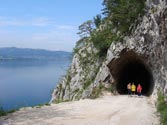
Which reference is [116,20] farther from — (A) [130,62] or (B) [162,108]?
(B) [162,108]

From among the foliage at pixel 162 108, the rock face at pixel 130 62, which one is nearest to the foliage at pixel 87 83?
the rock face at pixel 130 62

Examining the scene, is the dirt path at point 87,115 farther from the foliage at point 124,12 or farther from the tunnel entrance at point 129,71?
the foliage at point 124,12

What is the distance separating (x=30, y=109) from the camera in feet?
61.1

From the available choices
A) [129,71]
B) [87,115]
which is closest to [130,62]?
[129,71]

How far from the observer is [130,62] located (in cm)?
2983

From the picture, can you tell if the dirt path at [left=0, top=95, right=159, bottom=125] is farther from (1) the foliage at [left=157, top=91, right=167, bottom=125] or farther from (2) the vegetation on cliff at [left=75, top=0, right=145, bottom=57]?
(2) the vegetation on cliff at [left=75, top=0, right=145, bottom=57]

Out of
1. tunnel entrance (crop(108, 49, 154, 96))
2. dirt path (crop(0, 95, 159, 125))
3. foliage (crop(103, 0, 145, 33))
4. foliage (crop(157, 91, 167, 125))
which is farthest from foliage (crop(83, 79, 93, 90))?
foliage (crop(157, 91, 167, 125))

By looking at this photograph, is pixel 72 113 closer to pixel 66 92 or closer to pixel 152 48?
pixel 152 48

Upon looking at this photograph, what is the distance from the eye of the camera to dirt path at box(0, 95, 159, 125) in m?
14.6

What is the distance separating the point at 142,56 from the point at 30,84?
61223 mm

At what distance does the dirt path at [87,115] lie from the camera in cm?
1462

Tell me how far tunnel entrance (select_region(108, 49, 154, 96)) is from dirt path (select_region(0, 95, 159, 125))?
7565 millimetres

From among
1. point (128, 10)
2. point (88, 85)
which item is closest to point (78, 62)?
point (88, 85)

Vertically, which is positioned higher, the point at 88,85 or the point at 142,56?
the point at 142,56
